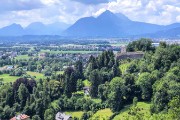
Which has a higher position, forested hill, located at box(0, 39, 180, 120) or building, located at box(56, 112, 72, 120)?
forested hill, located at box(0, 39, 180, 120)

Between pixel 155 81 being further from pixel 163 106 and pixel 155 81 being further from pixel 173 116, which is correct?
pixel 173 116

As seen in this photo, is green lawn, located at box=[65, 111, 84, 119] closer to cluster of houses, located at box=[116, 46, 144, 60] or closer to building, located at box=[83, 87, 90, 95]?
building, located at box=[83, 87, 90, 95]

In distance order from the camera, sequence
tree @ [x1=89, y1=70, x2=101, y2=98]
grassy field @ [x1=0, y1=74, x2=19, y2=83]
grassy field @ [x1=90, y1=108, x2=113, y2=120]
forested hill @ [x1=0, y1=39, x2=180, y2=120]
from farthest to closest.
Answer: grassy field @ [x1=0, y1=74, x2=19, y2=83] → tree @ [x1=89, y1=70, x2=101, y2=98] → grassy field @ [x1=90, y1=108, x2=113, y2=120] → forested hill @ [x1=0, y1=39, x2=180, y2=120]

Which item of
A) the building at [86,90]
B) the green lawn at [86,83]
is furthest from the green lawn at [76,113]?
the green lawn at [86,83]

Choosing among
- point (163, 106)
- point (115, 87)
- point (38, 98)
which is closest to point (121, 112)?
point (115, 87)

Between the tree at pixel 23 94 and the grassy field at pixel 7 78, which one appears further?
the grassy field at pixel 7 78

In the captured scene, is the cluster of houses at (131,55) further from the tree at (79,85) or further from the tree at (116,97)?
the tree at (116,97)

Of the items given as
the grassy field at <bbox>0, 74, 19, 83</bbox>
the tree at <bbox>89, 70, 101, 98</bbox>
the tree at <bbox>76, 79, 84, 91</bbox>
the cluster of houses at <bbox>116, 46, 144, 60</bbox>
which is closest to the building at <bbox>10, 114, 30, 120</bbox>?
the tree at <bbox>89, 70, 101, 98</bbox>

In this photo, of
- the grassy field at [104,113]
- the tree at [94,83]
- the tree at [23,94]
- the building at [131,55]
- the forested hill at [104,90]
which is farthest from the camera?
the building at [131,55]
